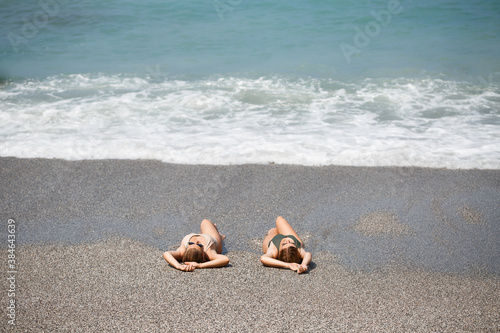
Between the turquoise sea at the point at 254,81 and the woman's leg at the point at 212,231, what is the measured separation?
2083 millimetres

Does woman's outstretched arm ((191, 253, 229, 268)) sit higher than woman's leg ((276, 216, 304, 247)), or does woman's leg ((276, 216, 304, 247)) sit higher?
woman's leg ((276, 216, 304, 247))

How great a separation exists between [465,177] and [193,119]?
18.2 ft

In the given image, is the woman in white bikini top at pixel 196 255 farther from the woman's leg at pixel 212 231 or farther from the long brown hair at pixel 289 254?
the long brown hair at pixel 289 254

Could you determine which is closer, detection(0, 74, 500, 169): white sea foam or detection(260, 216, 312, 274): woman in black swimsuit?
detection(260, 216, 312, 274): woman in black swimsuit

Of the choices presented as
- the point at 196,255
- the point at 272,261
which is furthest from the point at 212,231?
the point at 272,261

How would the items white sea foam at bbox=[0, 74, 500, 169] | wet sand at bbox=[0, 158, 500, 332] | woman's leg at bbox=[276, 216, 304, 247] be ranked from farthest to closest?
white sea foam at bbox=[0, 74, 500, 169] < woman's leg at bbox=[276, 216, 304, 247] < wet sand at bbox=[0, 158, 500, 332]

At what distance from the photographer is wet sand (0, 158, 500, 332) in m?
3.76

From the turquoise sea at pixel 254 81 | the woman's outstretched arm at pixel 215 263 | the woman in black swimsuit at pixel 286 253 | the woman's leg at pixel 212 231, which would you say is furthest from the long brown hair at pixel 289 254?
the turquoise sea at pixel 254 81

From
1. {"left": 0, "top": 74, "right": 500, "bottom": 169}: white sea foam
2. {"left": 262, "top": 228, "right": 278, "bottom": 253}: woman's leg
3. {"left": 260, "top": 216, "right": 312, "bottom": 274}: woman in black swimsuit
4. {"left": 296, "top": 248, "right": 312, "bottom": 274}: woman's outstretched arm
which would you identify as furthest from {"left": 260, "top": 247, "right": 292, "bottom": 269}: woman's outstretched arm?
{"left": 0, "top": 74, "right": 500, "bottom": 169}: white sea foam

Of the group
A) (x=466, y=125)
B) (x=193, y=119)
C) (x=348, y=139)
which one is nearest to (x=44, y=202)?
(x=193, y=119)

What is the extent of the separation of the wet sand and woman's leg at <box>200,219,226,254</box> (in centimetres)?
17

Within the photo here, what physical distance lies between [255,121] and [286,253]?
4.75 metres

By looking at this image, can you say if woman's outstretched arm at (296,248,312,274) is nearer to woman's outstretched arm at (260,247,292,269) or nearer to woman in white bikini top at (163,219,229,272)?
woman's outstretched arm at (260,247,292,269)

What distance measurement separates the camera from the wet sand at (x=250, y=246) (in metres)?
3.76
